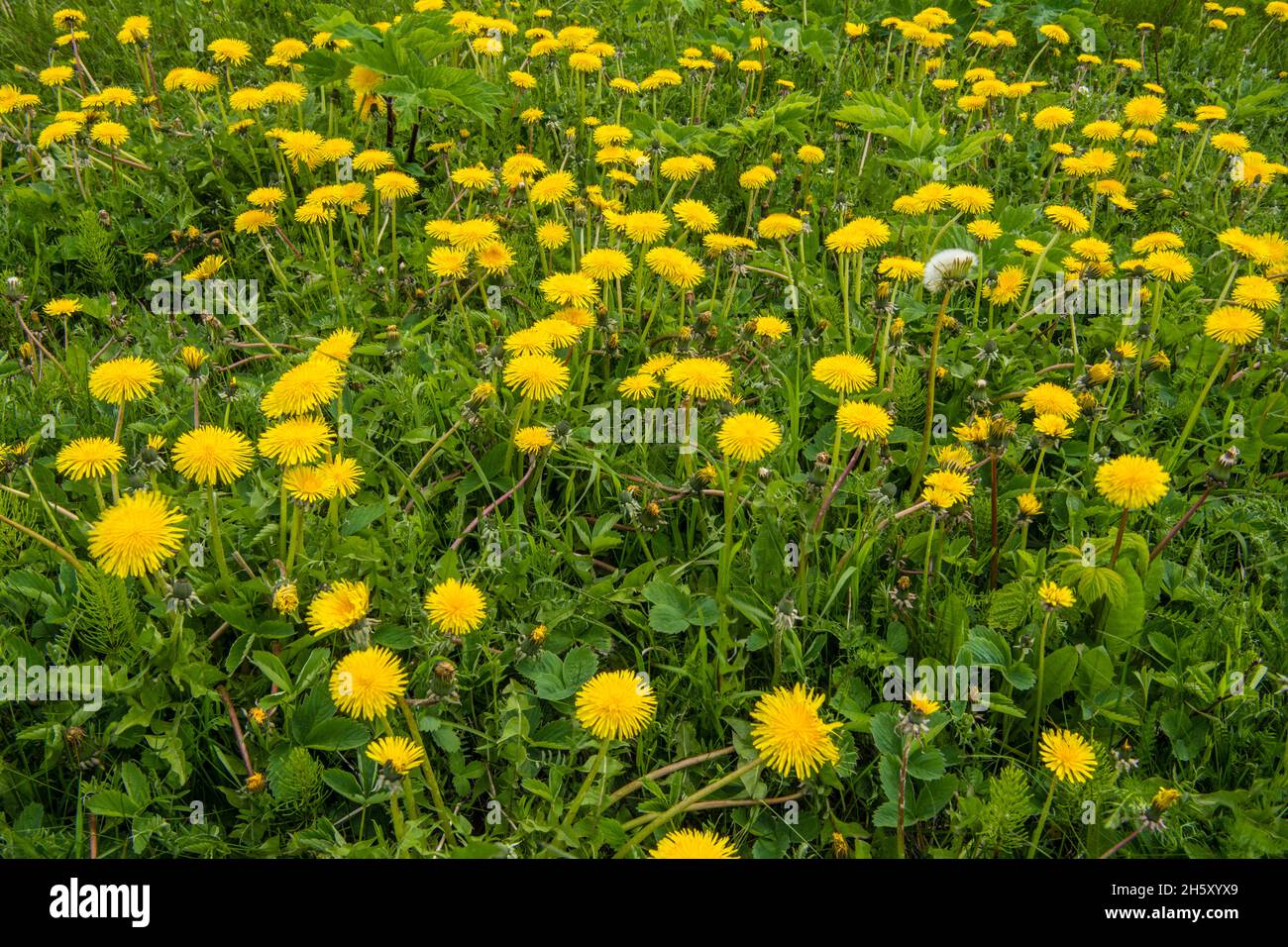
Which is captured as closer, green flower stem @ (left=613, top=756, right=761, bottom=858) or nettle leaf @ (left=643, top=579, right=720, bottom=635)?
green flower stem @ (left=613, top=756, right=761, bottom=858)

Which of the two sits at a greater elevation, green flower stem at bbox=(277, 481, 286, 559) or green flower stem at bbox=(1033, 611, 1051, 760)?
green flower stem at bbox=(277, 481, 286, 559)

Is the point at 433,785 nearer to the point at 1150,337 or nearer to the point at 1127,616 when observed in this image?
the point at 1127,616

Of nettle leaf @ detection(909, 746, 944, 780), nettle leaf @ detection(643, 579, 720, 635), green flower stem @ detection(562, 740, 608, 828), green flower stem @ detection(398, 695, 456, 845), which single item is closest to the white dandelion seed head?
nettle leaf @ detection(643, 579, 720, 635)

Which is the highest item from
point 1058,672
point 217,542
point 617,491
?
point 617,491

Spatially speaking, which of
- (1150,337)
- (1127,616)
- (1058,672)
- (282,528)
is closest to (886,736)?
(1058,672)

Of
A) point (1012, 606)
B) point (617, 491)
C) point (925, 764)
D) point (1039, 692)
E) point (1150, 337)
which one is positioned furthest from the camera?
point (1150, 337)

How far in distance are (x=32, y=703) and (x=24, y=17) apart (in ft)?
16.2

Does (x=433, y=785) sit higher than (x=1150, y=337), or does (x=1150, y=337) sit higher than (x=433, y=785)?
(x=1150, y=337)

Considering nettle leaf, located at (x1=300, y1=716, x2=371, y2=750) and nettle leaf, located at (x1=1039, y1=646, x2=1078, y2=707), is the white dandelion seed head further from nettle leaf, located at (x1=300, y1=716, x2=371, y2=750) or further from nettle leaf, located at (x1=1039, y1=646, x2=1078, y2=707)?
nettle leaf, located at (x1=300, y1=716, x2=371, y2=750)

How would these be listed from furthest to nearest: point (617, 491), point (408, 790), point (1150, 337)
A: 1. point (1150, 337)
2. point (617, 491)
3. point (408, 790)

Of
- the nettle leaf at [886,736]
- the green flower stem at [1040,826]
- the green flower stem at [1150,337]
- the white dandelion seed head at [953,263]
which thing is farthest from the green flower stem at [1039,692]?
the green flower stem at [1150,337]

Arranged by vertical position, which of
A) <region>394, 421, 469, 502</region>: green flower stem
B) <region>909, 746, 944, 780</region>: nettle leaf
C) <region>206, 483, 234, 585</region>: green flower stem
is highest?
<region>394, 421, 469, 502</region>: green flower stem

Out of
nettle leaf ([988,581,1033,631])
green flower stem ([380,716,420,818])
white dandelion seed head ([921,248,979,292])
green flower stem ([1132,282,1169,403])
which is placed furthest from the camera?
green flower stem ([1132,282,1169,403])
